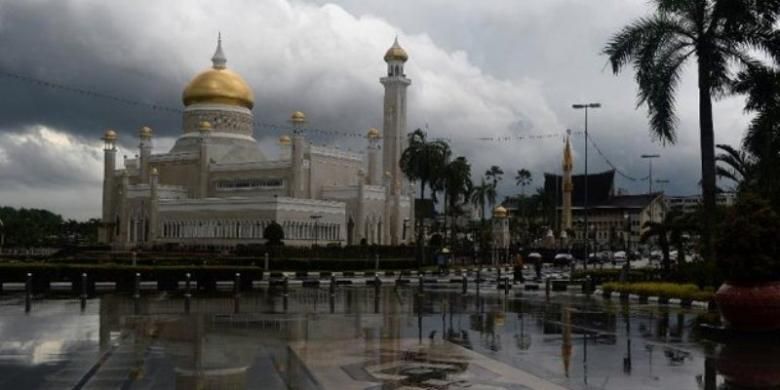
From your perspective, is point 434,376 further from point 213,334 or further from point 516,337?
point 213,334

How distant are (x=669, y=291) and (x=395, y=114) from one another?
184 feet

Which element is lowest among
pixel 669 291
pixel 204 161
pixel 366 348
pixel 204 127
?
pixel 366 348

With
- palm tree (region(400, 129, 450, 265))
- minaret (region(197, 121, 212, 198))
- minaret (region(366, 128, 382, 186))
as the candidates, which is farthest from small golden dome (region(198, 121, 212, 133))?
palm tree (region(400, 129, 450, 265))

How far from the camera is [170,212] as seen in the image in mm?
73438

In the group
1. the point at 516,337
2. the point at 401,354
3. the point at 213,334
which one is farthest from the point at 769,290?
the point at 213,334

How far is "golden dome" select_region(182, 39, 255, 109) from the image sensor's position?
81875 mm

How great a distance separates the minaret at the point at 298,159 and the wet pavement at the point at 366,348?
47925 millimetres

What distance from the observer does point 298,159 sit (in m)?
71.8

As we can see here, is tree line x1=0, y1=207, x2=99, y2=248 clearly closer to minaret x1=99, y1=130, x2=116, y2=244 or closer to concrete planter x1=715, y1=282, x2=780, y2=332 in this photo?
minaret x1=99, y1=130, x2=116, y2=244

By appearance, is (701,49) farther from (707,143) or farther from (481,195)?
(481,195)

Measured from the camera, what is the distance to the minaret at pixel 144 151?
84.6 m

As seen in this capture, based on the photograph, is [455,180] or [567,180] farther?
[567,180]

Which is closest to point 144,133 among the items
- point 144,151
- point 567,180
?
point 144,151

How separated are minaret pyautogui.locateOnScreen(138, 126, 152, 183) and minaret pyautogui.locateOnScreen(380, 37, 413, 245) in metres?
25.1
